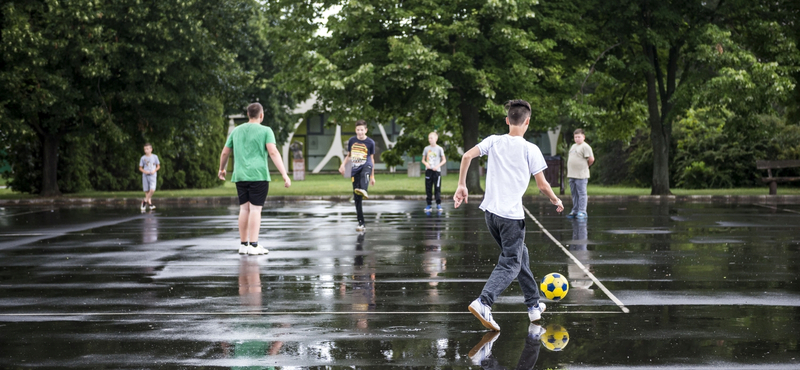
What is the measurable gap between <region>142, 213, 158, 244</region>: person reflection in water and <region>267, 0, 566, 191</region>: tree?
7.86 metres

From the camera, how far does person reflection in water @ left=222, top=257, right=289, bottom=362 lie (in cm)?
605

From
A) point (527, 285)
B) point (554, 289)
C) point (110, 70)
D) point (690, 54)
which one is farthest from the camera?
point (110, 70)

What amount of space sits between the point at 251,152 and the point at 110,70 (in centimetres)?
1782

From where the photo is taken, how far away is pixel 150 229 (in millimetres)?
16219

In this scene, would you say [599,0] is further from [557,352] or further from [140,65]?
[557,352]

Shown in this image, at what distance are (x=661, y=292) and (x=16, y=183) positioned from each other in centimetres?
2909

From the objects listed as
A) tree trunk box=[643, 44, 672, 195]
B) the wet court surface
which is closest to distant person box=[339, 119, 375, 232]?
the wet court surface

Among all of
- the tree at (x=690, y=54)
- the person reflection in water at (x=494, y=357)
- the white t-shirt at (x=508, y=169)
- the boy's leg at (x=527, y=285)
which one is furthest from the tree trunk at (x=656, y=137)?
the person reflection in water at (x=494, y=357)

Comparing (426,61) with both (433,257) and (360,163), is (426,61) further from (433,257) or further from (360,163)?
(433,257)

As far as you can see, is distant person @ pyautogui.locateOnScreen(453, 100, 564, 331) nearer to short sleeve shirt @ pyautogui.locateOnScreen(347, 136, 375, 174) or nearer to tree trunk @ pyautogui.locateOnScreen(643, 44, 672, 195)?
short sleeve shirt @ pyautogui.locateOnScreen(347, 136, 375, 174)

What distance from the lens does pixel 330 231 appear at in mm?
15273

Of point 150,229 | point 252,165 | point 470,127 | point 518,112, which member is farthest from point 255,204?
point 470,127

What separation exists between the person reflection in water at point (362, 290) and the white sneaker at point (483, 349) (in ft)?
3.30

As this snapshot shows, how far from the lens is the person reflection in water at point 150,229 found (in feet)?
46.8
